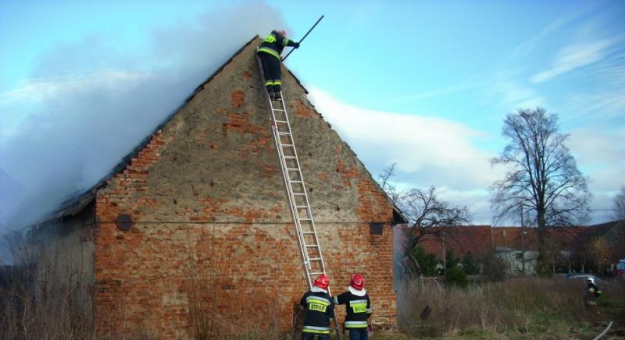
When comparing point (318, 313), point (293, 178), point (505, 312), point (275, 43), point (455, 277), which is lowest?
point (505, 312)

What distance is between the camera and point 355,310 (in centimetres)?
977

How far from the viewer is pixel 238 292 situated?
11656 mm

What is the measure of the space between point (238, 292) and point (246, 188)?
2072mm

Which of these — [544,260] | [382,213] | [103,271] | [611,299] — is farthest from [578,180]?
[103,271]

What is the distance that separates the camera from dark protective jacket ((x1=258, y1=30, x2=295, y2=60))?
12250mm

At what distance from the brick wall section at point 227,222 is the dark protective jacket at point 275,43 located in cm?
55

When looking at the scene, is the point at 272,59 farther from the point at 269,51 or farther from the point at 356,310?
the point at 356,310

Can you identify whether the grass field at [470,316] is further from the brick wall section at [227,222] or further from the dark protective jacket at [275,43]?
the dark protective jacket at [275,43]

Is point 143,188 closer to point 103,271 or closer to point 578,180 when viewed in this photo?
point 103,271

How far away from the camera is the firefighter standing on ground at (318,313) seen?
9.47 m

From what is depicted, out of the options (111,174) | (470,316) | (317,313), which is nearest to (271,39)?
(111,174)

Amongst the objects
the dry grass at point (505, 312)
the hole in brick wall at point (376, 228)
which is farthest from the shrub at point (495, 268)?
the hole in brick wall at point (376, 228)

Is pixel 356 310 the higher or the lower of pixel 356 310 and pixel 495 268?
the higher

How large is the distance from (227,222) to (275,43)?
3826mm
